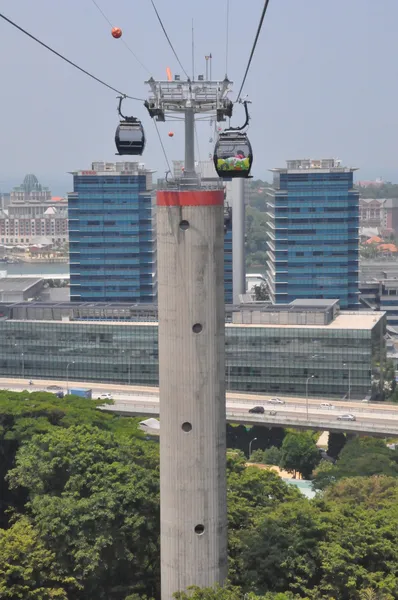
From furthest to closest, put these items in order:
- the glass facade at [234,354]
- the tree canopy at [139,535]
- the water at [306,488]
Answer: the glass facade at [234,354] → the water at [306,488] → the tree canopy at [139,535]

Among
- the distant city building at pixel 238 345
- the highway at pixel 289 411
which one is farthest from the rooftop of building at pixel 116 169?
the highway at pixel 289 411

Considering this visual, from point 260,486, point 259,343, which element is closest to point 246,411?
point 259,343

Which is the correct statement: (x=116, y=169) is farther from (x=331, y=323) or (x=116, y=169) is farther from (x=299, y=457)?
(x=299, y=457)

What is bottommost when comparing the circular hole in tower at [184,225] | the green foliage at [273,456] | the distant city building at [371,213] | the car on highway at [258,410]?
the green foliage at [273,456]

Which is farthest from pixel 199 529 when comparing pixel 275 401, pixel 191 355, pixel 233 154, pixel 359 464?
pixel 275 401

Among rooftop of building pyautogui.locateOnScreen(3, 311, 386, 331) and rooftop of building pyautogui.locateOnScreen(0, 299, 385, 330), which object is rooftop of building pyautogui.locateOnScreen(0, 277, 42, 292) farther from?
rooftop of building pyautogui.locateOnScreen(3, 311, 386, 331)

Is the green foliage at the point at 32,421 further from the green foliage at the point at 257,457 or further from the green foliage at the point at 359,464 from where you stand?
the green foliage at the point at 257,457
